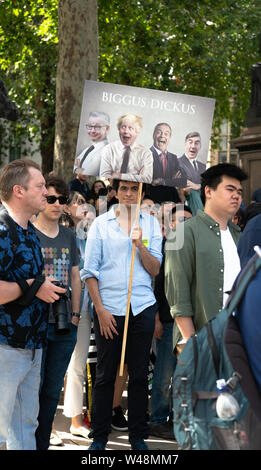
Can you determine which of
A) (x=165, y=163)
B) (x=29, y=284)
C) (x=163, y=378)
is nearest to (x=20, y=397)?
(x=29, y=284)

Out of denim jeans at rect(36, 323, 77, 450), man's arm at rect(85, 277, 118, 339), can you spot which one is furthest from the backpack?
man's arm at rect(85, 277, 118, 339)

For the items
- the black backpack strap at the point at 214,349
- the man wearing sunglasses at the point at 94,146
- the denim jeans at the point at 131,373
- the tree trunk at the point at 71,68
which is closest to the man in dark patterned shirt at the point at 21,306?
the denim jeans at the point at 131,373

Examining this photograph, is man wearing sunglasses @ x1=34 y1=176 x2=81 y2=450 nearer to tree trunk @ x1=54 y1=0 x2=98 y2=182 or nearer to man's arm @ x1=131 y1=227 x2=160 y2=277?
man's arm @ x1=131 y1=227 x2=160 y2=277

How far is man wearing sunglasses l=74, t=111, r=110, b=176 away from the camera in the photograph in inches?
245

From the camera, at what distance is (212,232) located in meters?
4.89

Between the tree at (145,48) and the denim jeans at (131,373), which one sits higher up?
the tree at (145,48)

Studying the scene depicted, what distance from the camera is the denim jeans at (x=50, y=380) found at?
5426mm

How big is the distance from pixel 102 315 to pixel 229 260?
1267 mm

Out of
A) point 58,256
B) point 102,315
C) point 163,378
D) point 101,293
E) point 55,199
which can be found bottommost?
point 163,378

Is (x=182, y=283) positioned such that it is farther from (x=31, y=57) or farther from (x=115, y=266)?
(x=31, y=57)

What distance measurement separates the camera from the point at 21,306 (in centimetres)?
437

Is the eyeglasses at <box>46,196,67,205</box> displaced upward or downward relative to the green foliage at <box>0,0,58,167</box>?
downward

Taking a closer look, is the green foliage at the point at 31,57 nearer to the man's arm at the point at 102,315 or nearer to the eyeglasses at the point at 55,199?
the eyeglasses at the point at 55,199

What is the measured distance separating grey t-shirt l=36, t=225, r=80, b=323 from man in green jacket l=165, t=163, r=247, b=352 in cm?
107
